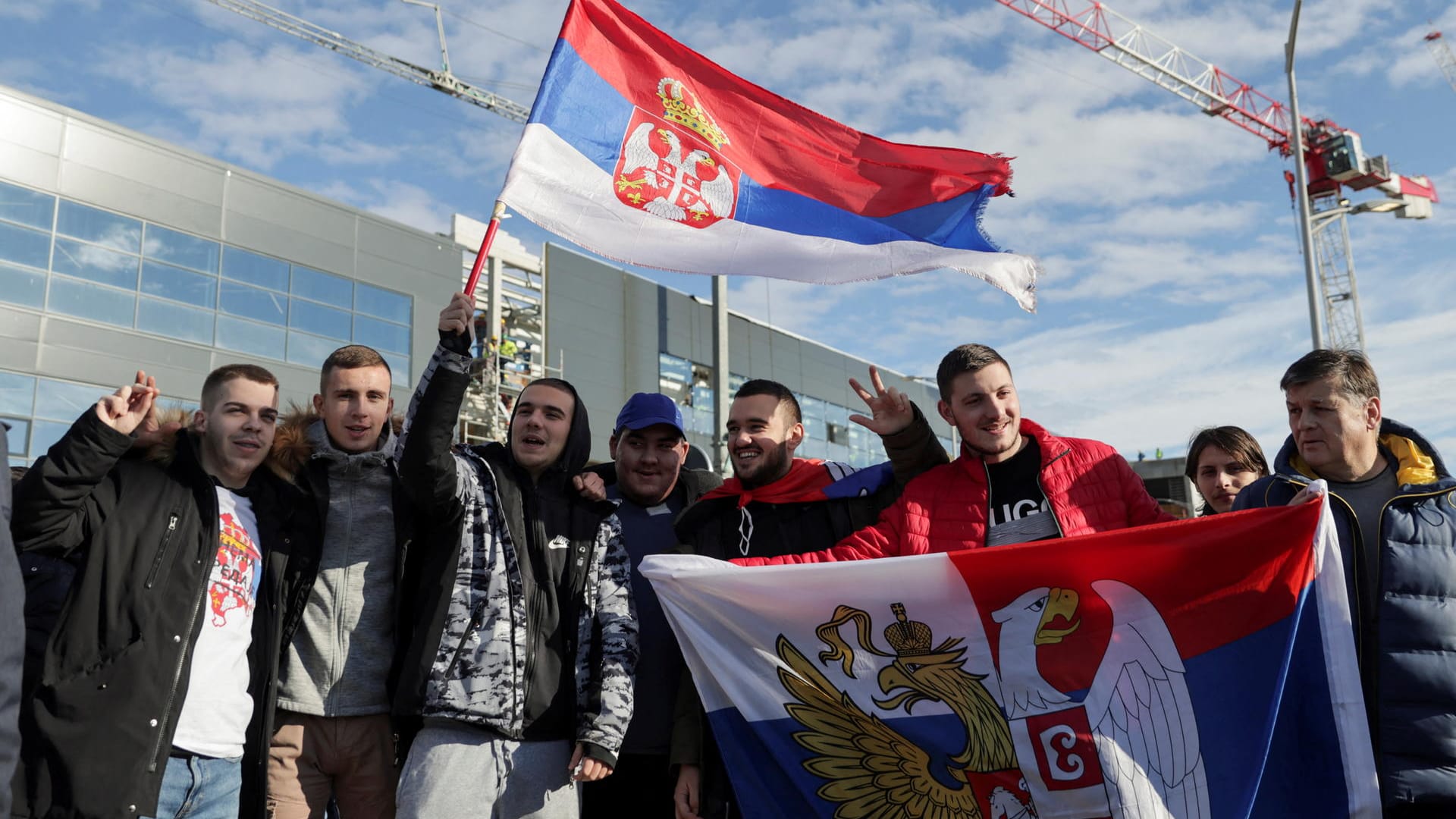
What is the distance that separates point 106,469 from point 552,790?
1851 mm

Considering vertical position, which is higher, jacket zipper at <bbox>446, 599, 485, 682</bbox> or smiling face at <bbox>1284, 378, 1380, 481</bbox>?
smiling face at <bbox>1284, 378, 1380, 481</bbox>

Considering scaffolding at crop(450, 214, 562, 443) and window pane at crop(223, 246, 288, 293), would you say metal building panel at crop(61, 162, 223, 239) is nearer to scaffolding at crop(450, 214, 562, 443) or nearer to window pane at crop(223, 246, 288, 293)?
window pane at crop(223, 246, 288, 293)

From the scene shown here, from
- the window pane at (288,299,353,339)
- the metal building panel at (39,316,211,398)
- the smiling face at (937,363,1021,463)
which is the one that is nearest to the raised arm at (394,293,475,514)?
the smiling face at (937,363,1021,463)

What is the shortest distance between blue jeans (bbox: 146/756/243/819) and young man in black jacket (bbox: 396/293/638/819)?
58 cm

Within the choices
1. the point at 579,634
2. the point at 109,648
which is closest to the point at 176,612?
the point at 109,648

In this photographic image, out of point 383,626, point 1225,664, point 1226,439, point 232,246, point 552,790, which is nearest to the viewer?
point 1225,664

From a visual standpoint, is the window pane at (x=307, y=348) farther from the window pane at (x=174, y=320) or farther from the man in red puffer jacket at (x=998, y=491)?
the man in red puffer jacket at (x=998, y=491)

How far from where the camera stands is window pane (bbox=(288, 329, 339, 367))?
2825 centimetres

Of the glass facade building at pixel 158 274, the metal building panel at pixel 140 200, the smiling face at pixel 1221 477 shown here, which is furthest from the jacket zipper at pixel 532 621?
the metal building panel at pixel 140 200

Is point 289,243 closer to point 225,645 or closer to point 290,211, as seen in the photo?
point 290,211

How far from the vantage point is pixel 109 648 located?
10.8ft

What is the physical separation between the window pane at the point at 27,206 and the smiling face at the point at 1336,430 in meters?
27.1

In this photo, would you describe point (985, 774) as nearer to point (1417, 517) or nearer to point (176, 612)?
point (1417, 517)

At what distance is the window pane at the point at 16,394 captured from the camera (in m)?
22.7
